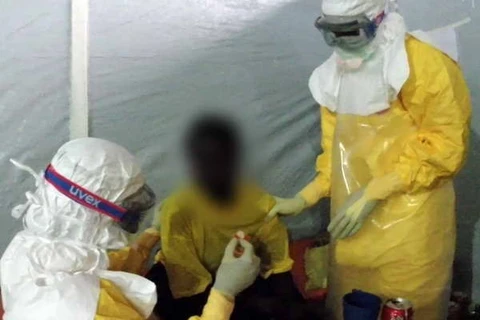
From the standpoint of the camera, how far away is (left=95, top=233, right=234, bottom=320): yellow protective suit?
136cm

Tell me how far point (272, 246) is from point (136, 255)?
317 millimetres

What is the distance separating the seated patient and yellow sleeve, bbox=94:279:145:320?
13.3 inches

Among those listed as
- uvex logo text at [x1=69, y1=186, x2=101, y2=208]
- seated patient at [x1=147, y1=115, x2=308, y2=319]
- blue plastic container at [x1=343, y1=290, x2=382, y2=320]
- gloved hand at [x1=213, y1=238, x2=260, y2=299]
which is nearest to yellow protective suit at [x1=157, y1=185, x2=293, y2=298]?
seated patient at [x1=147, y1=115, x2=308, y2=319]

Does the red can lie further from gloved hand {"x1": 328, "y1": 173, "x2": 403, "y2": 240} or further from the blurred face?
the blurred face

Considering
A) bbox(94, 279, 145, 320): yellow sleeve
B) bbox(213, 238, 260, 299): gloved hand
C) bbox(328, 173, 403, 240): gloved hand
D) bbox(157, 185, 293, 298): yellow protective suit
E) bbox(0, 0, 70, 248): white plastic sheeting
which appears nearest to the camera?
bbox(94, 279, 145, 320): yellow sleeve

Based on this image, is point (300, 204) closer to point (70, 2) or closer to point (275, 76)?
point (275, 76)

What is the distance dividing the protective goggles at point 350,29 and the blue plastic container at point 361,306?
1.64 feet

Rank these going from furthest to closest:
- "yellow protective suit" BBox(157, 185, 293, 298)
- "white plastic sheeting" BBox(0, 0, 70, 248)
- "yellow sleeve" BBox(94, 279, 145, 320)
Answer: "white plastic sheeting" BBox(0, 0, 70, 248), "yellow protective suit" BBox(157, 185, 293, 298), "yellow sleeve" BBox(94, 279, 145, 320)

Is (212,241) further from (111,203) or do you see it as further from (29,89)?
(29,89)

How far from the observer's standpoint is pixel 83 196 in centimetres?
139

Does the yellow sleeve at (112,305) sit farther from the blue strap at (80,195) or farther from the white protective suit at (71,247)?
the blue strap at (80,195)

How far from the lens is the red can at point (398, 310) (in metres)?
1.57

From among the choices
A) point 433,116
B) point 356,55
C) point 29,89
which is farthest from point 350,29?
point 29,89

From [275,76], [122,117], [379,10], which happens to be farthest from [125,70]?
[379,10]
